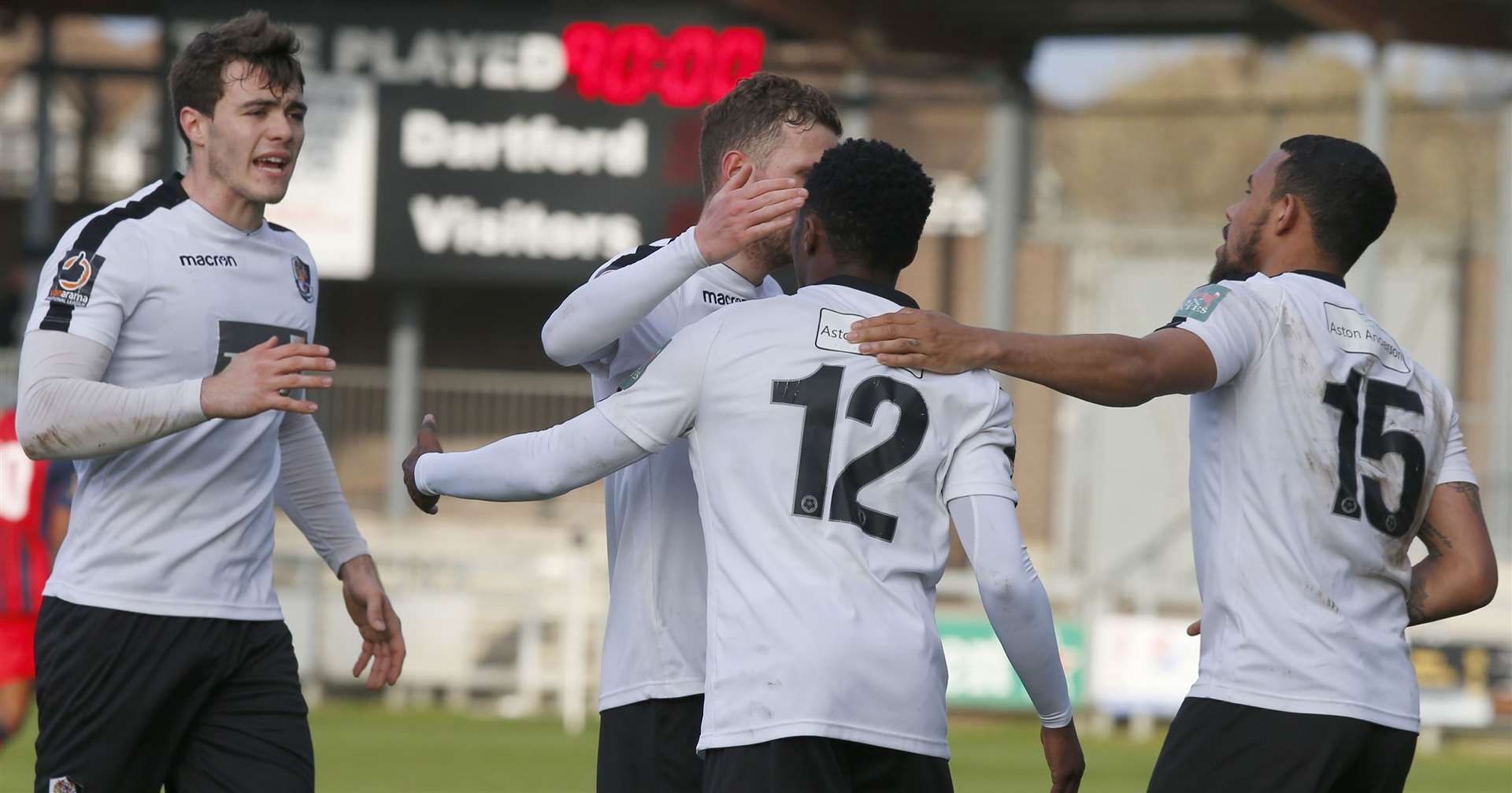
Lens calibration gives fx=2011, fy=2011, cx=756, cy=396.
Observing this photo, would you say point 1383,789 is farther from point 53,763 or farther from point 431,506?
point 53,763

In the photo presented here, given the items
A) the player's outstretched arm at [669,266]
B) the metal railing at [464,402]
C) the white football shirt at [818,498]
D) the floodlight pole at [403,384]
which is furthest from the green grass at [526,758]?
the white football shirt at [818,498]

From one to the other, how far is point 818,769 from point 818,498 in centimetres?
51

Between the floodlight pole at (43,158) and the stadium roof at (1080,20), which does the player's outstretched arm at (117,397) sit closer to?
the stadium roof at (1080,20)

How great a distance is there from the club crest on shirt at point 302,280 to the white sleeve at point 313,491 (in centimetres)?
34

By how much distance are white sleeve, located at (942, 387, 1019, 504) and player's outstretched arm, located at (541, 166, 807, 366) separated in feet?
1.87

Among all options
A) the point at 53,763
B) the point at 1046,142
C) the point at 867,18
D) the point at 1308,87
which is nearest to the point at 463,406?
the point at 867,18

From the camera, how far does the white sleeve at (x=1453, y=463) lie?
14.9 feet

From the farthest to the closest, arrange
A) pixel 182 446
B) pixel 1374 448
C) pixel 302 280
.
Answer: pixel 302 280 → pixel 182 446 → pixel 1374 448

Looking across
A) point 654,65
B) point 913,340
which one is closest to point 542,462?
point 913,340

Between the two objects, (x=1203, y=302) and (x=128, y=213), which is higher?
(x=128, y=213)

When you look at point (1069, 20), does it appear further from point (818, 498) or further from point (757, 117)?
point (818, 498)

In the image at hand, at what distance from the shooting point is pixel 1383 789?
4.32 meters

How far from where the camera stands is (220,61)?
4.77 m

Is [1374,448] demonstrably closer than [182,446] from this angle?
Yes
